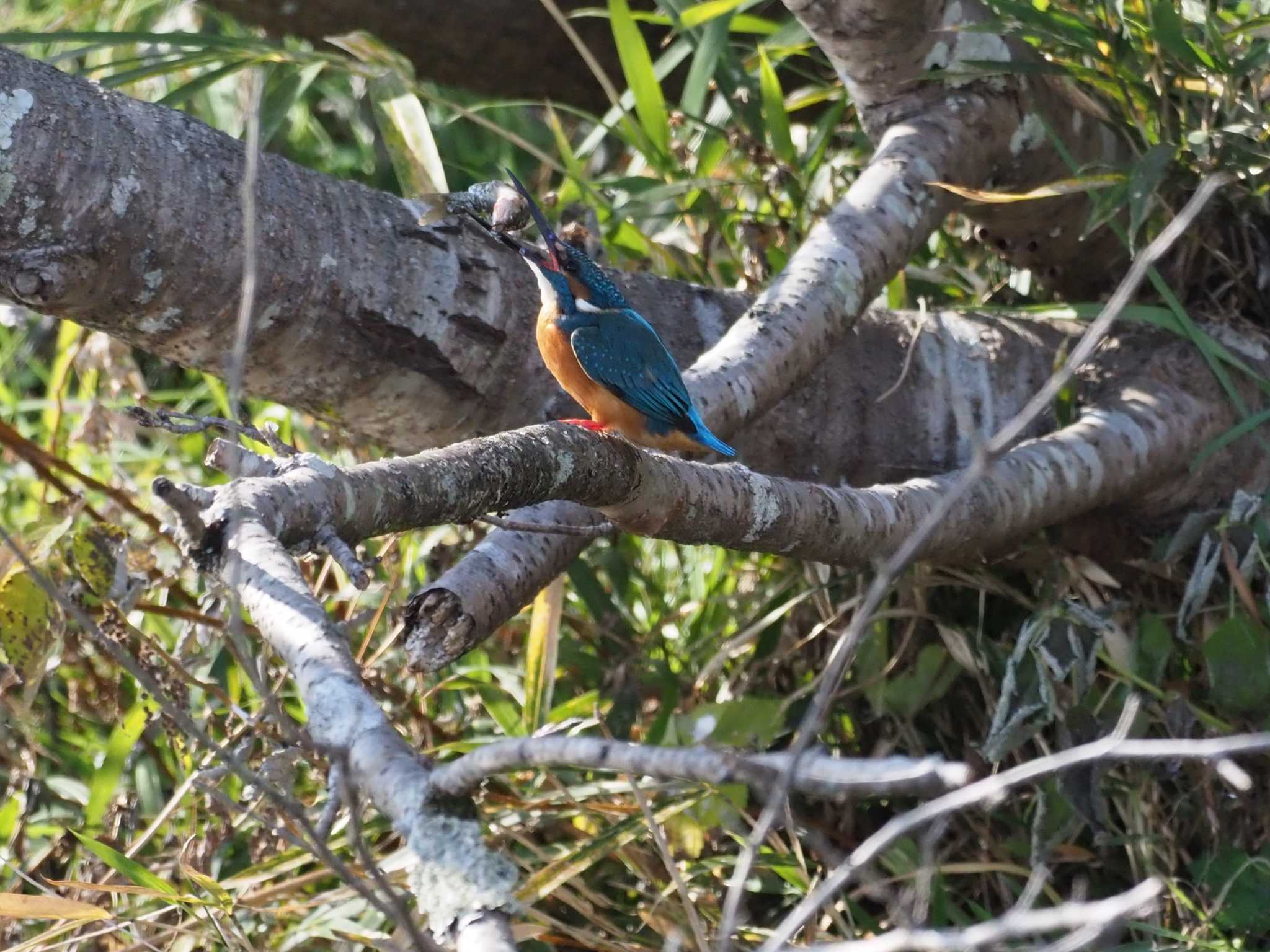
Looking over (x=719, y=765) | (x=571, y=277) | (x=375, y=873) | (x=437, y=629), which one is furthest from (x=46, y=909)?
(x=719, y=765)

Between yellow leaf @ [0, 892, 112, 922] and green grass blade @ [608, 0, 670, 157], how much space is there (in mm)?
1951

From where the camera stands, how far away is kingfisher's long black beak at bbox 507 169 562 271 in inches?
93.4

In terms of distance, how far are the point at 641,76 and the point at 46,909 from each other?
2.05 metres

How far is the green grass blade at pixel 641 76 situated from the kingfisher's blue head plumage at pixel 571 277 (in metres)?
0.60

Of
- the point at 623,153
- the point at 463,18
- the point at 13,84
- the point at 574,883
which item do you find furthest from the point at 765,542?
the point at 623,153

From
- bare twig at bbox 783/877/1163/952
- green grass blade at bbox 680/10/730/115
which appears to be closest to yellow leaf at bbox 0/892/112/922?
bare twig at bbox 783/877/1163/952

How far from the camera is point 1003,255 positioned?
2900 millimetres

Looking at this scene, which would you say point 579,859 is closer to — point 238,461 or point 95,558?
point 95,558

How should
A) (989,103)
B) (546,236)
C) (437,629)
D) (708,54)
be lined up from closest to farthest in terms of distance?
(437,629)
(546,236)
(989,103)
(708,54)

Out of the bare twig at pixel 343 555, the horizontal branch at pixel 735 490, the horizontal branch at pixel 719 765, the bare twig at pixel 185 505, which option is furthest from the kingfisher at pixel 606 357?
the horizontal branch at pixel 719 765

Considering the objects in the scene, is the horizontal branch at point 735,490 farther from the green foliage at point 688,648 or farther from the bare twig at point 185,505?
the green foliage at point 688,648

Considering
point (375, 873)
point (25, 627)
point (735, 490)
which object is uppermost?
point (375, 873)

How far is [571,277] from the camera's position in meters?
2.42

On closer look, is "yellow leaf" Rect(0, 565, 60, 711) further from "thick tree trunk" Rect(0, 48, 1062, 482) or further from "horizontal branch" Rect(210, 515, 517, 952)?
"horizontal branch" Rect(210, 515, 517, 952)
